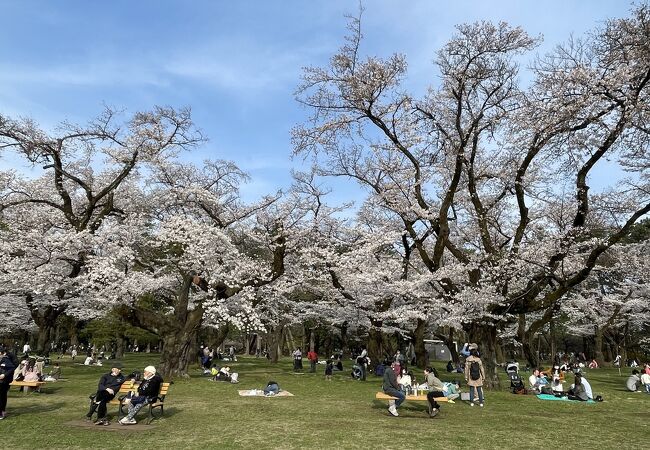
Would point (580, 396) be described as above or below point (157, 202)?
below

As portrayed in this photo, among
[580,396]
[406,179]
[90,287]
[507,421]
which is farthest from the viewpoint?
[406,179]

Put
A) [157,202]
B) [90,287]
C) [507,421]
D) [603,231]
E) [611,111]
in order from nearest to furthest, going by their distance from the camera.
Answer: [507,421] → [611,111] → [90,287] → [603,231] → [157,202]

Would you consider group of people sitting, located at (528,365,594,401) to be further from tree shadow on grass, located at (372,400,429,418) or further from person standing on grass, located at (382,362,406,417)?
person standing on grass, located at (382,362,406,417)

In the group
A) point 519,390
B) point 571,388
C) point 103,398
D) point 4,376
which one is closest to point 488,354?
point 519,390

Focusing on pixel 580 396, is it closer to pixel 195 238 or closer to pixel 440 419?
pixel 440 419

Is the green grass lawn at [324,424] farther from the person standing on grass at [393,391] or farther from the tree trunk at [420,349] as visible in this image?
the tree trunk at [420,349]

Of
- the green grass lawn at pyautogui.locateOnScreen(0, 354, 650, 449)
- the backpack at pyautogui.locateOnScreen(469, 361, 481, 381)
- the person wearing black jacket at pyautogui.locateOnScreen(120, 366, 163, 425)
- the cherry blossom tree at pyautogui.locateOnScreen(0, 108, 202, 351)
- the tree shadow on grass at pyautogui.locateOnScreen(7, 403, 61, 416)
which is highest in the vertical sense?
the cherry blossom tree at pyautogui.locateOnScreen(0, 108, 202, 351)

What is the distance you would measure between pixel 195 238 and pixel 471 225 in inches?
582

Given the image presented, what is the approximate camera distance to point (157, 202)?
2545 centimetres

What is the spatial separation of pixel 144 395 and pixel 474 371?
9.45 metres

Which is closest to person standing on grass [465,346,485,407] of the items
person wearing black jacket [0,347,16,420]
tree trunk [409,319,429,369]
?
person wearing black jacket [0,347,16,420]

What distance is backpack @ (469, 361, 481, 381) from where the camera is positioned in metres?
14.3

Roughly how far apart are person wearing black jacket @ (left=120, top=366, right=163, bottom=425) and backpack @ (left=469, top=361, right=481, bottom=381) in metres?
9.03

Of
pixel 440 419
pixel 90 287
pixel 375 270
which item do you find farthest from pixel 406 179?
pixel 90 287
